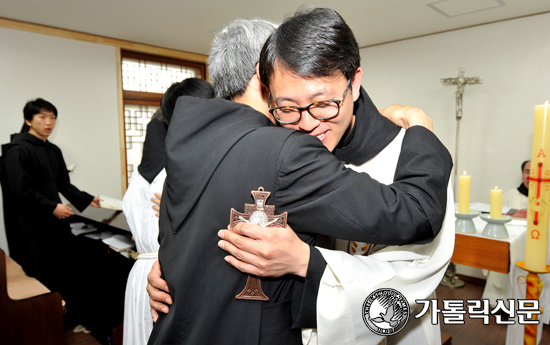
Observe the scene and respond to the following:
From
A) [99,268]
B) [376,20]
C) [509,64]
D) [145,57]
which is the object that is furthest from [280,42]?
[145,57]

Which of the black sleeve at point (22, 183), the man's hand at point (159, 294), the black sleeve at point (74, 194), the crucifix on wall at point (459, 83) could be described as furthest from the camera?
the crucifix on wall at point (459, 83)

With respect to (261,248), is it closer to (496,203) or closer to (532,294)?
(532,294)

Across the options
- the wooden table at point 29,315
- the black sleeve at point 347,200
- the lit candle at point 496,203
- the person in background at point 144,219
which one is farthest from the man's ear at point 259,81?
the wooden table at point 29,315

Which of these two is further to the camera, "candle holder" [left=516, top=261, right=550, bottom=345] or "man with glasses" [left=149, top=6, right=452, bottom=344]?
"candle holder" [left=516, top=261, right=550, bottom=345]

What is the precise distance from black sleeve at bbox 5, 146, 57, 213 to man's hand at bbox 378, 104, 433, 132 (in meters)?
3.32

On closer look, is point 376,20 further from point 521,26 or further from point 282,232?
point 282,232

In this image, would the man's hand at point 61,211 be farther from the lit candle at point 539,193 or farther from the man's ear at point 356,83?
the lit candle at point 539,193

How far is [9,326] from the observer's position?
2127 mm

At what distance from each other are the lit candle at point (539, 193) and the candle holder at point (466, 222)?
0.94 metres

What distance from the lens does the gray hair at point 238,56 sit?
1.03 metres

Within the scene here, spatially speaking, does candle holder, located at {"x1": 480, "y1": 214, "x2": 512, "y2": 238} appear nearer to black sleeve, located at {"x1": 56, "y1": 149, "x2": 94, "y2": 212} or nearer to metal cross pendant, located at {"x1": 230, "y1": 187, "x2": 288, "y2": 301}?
metal cross pendant, located at {"x1": 230, "y1": 187, "x2": 288, "y2": 301}

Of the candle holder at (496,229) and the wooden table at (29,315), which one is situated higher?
the candle holder at (496,229)

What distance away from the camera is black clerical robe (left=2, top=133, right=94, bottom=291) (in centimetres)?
341

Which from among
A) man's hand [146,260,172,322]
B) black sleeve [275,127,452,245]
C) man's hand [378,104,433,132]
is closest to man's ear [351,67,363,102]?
man's hand [378,104,433,132]
